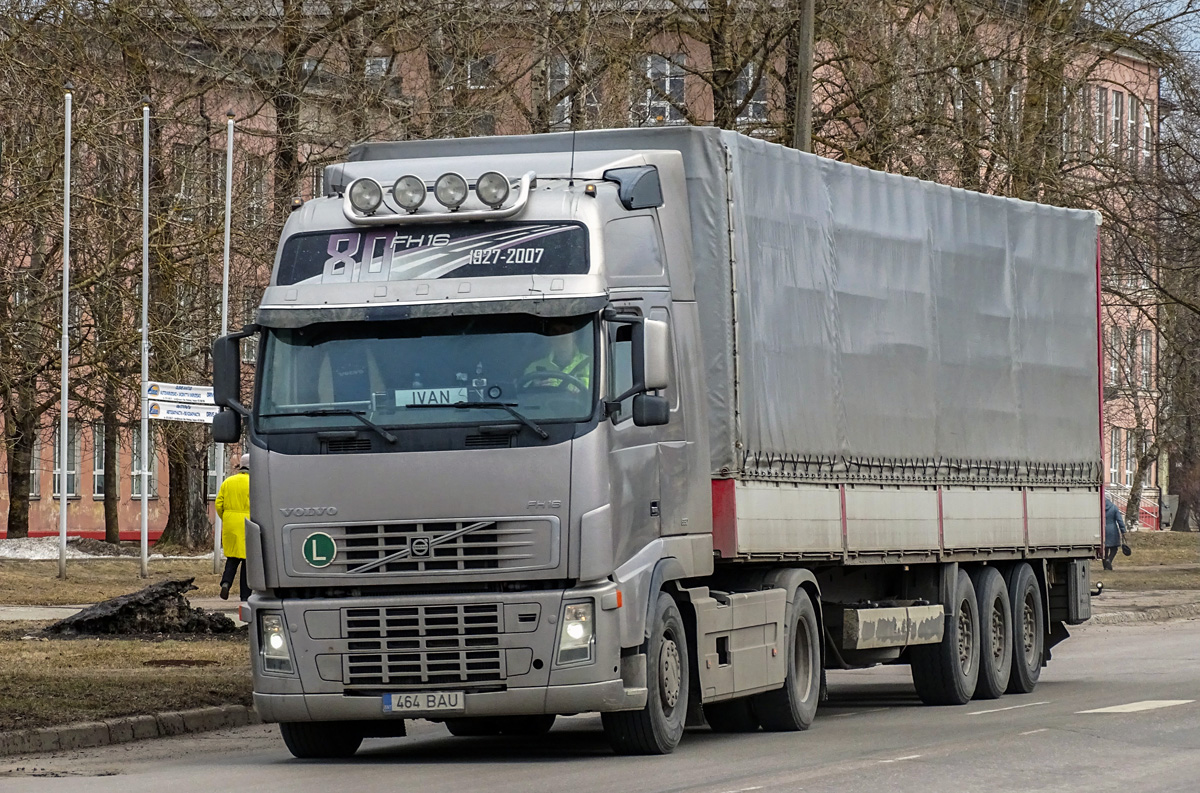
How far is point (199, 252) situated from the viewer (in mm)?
35031

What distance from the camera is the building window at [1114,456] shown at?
72.8 m

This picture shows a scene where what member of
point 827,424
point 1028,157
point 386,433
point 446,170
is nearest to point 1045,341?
point 827,424

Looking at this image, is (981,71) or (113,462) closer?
(981,71)

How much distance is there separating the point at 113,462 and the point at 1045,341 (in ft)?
103

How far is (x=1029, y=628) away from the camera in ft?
61.8

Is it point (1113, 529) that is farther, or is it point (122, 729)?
point (1113, 529)

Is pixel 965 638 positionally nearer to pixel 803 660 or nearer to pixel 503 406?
pixel 803 660

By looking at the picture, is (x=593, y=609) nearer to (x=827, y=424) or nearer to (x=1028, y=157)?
(x=827, y=424)

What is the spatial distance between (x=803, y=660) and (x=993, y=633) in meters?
3.70

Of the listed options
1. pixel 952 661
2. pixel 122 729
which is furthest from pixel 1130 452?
pixel 122 729

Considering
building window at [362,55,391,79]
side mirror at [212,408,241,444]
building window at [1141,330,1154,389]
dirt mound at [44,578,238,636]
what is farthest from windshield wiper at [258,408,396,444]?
building window at [1141,330,1154,389]

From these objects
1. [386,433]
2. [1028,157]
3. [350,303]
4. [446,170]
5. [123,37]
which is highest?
[123,37]

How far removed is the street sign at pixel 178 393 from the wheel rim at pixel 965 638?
14.4 m

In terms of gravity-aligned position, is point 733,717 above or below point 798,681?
below
